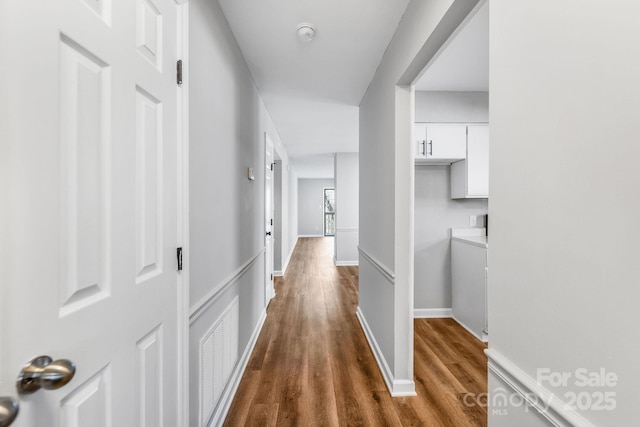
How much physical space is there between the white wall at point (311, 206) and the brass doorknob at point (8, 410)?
1150 cm

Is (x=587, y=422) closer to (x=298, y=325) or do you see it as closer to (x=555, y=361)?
(x=555, y=361)

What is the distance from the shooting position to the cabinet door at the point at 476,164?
2998 mm

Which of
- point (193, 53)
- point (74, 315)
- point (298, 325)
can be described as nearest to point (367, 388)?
point (298, 325)

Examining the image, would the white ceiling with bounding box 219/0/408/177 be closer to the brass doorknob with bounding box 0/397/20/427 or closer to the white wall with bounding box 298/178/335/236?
the brass doorknob with bounding box 0/397/20/427

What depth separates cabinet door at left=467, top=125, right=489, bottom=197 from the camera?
118 inches

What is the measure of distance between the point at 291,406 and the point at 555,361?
163 cm

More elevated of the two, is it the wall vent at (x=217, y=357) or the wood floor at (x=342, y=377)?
the wall vent at (x=217, y=357)

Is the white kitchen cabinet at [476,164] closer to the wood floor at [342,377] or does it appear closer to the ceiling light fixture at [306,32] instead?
the wood floor at [342,377]

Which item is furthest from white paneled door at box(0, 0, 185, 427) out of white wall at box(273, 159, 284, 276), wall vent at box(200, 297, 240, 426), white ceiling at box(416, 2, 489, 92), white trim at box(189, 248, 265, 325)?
white wall at box(273, 159, 284, 276)

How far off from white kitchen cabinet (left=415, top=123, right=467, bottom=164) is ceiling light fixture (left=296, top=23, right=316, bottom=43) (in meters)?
1.54

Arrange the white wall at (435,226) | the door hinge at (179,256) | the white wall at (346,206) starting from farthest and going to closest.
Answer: the white wall at (346,206)
the white wall at (435,226)
the door hinge at (179,256)

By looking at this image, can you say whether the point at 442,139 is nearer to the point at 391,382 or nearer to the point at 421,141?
the point at 421,141

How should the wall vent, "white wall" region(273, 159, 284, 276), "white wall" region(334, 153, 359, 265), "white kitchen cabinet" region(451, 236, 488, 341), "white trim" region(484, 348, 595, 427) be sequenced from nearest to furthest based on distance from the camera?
"white trim" region(484, 348, 595, 427)
the wall vent
"white kitchen cabinet" region(451, 236, 488, 341)
"white wall" region(273, 159, 284, 276)
"white wall" region(334, 153, 359, 265)

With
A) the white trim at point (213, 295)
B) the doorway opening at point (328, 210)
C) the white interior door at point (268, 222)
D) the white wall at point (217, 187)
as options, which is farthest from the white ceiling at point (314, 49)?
the doorway opening at point (328, 210)
